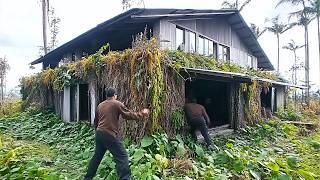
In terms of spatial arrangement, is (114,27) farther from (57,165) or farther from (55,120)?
(57,165)

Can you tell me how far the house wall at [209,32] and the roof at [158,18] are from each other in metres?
0.30

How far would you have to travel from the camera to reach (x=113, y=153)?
6434 mm

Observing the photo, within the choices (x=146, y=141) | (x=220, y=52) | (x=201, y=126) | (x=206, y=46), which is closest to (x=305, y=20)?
(x=220, y=52)

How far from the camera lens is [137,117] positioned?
6957 millimetres

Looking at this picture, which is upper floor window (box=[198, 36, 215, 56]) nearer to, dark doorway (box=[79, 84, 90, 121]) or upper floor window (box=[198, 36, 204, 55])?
upper floor window (box=[198, 36, 204, 55])

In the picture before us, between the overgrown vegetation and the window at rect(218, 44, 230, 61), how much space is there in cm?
579

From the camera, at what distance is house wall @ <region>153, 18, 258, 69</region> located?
12.4 meters

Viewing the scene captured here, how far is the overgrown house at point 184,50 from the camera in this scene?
33.3 ft

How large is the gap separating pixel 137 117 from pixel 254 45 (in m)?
16.2

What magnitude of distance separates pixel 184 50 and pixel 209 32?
132 inches

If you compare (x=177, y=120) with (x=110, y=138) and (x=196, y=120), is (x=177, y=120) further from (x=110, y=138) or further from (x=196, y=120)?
(x=110, y=138)

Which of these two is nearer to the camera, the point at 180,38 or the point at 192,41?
the point at 180,38

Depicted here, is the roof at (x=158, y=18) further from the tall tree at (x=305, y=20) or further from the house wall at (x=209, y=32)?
the tall tree at (x=305, y=20)

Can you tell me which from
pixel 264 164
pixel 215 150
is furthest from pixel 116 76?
pixel 264 164
